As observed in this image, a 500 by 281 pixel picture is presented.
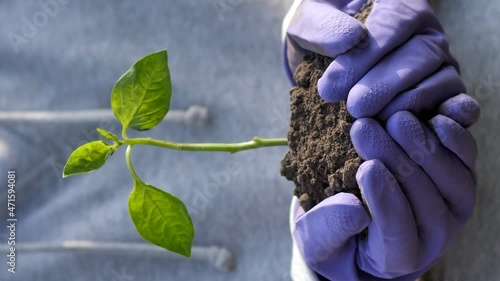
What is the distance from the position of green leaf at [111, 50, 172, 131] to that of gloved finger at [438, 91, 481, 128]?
19 cm

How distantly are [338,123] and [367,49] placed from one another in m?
0.05

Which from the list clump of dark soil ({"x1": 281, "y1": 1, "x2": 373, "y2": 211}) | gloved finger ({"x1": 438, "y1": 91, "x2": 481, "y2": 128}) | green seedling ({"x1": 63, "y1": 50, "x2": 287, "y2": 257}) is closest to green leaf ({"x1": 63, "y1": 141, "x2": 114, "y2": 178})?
green seedling ({"x1": 63, "y1": 50, "x2": 287, "y2": 257})

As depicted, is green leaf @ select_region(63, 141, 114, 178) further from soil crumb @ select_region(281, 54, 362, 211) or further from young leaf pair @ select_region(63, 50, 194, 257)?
soil crumb @ select_region(281, 54, 362, 211)

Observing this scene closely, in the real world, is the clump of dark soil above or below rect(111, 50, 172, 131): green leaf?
below

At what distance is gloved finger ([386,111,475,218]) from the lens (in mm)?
394

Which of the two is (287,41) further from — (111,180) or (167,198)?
(111,180)

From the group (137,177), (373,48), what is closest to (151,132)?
(137,177)

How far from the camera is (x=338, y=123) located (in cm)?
43

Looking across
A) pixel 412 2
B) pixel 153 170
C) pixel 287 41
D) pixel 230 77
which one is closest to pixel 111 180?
pixel 153 170

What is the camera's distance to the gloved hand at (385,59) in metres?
0.40

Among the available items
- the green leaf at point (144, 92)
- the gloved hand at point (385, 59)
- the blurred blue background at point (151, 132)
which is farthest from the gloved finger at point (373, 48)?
the blurred blue background at point (151, 132)

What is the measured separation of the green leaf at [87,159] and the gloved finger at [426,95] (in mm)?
203

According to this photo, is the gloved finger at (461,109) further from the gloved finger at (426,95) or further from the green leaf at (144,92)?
the green leaf at (144,92)

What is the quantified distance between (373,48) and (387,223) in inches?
4.5
